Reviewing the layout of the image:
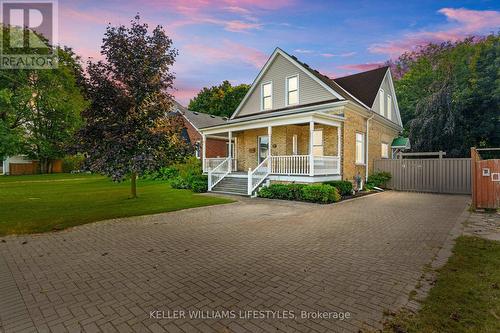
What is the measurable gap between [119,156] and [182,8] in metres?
6.96

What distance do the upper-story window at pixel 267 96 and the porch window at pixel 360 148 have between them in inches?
242

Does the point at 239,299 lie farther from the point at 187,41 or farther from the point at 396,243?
the point at 187,41

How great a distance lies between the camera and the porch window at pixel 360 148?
637 inches

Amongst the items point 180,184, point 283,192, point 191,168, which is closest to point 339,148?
point 283,192

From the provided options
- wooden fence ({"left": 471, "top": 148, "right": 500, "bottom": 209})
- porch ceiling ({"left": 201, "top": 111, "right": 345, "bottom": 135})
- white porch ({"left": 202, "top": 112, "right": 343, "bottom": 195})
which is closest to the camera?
wooden fence ({"left": 471, "top": 148, "right": 500, "bottom": 209})

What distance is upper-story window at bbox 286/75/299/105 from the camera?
55.9ft

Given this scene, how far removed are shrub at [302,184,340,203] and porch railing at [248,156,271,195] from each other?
299cm

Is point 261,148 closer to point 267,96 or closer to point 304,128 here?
point 304,128

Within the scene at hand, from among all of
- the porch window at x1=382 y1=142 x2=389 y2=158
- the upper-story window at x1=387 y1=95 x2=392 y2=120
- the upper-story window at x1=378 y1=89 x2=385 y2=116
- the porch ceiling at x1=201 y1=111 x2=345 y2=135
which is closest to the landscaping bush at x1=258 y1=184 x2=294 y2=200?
the porch ceiling at x1=201 y1=111 x2=345 y2=135

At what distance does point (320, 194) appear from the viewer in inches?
448

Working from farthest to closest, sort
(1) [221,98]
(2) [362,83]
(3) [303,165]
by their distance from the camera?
(1) [221,98]
(2) [362,83]
(3) [303,165]

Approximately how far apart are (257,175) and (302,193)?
3.31m

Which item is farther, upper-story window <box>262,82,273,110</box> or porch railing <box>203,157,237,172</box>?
upper-story window <box>262,82,273,110</box>

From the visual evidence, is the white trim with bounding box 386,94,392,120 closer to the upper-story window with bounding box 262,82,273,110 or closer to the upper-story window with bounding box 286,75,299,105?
the upper-story window with bounding box 286,75,299,105
